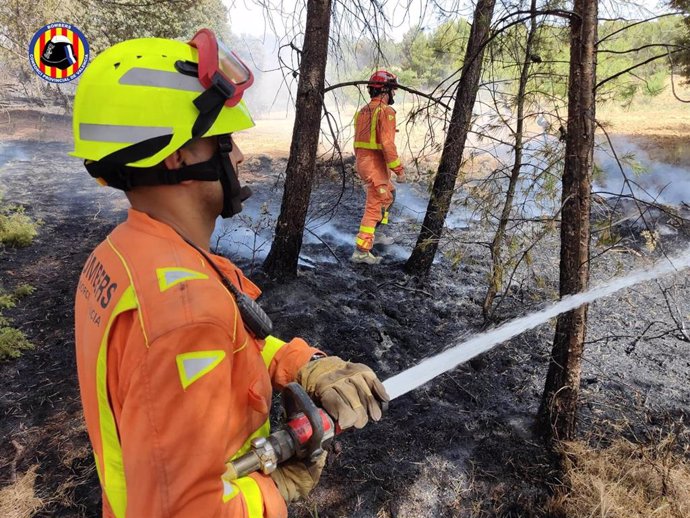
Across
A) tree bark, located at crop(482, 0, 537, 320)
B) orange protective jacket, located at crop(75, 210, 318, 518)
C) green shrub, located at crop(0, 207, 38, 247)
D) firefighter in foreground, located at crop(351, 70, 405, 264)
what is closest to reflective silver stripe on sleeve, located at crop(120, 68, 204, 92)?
orange protective jacket, located at crop(75, 210, 318, 518)

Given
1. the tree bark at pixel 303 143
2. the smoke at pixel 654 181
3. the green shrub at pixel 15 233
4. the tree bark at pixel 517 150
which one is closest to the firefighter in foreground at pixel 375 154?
the tree bark at pixel 303 143

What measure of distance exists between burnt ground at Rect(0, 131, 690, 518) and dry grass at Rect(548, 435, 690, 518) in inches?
6.5

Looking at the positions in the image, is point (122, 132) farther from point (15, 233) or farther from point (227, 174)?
point (15, 233)

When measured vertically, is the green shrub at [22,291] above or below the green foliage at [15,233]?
below

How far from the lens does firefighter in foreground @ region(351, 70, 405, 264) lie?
654cm

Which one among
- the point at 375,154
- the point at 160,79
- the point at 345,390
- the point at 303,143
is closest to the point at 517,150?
the point at 303,143

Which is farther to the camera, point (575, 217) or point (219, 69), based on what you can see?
point (575, 217)

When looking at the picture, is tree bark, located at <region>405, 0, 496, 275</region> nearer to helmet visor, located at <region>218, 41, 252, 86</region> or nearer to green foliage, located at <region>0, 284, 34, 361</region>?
helmet visor, located at <region>218, 41, 252, 86</region>

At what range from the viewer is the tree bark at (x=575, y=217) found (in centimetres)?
262

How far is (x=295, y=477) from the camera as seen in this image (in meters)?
1.58

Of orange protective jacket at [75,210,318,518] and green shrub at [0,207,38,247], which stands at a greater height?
orange protective jacket at [75,210,318,518]

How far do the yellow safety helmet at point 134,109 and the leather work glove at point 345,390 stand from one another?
3.34 ft

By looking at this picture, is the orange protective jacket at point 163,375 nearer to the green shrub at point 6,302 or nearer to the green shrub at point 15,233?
the green shrub at point 6,302

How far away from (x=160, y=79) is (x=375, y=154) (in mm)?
5742
